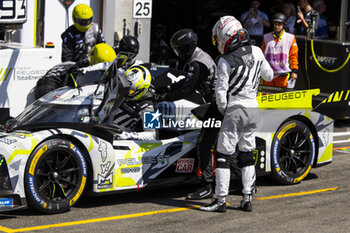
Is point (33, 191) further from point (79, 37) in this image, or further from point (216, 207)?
point (79, 37)

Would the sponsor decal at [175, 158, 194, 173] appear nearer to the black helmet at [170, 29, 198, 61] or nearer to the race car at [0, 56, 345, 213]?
the race car at [0, 56, 345, 213]

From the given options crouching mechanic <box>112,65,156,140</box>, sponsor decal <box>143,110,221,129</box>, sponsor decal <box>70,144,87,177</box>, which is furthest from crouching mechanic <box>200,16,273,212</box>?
sponsor decal <box>70,144,87,177</box>

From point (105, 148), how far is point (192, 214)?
1122 millimetres

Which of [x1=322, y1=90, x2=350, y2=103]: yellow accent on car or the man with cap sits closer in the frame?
[x1=322, y1=90, x2=350, y2=103]: yellow accent on car

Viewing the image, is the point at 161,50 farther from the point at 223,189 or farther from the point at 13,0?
the point at 223,189

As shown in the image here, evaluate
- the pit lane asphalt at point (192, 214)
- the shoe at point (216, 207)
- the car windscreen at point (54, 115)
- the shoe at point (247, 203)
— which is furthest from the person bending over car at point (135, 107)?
the shoe at point (247, 203)

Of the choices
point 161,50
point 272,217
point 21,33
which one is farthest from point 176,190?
point 161,50

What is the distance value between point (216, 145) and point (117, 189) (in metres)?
1.22

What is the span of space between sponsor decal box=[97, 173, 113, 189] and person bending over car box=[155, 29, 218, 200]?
1004mm

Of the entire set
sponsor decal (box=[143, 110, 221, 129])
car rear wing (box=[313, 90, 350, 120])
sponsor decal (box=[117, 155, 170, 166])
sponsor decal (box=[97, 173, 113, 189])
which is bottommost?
sponsor decal (box=[97, 173, 113, 189])

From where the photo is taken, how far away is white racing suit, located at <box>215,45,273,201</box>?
24.4ft

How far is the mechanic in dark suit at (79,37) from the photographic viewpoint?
34.5 ft

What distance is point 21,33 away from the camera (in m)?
12.2

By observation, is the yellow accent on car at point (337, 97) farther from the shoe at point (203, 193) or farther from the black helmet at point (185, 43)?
Answer: the shoe at point (203, 193)
